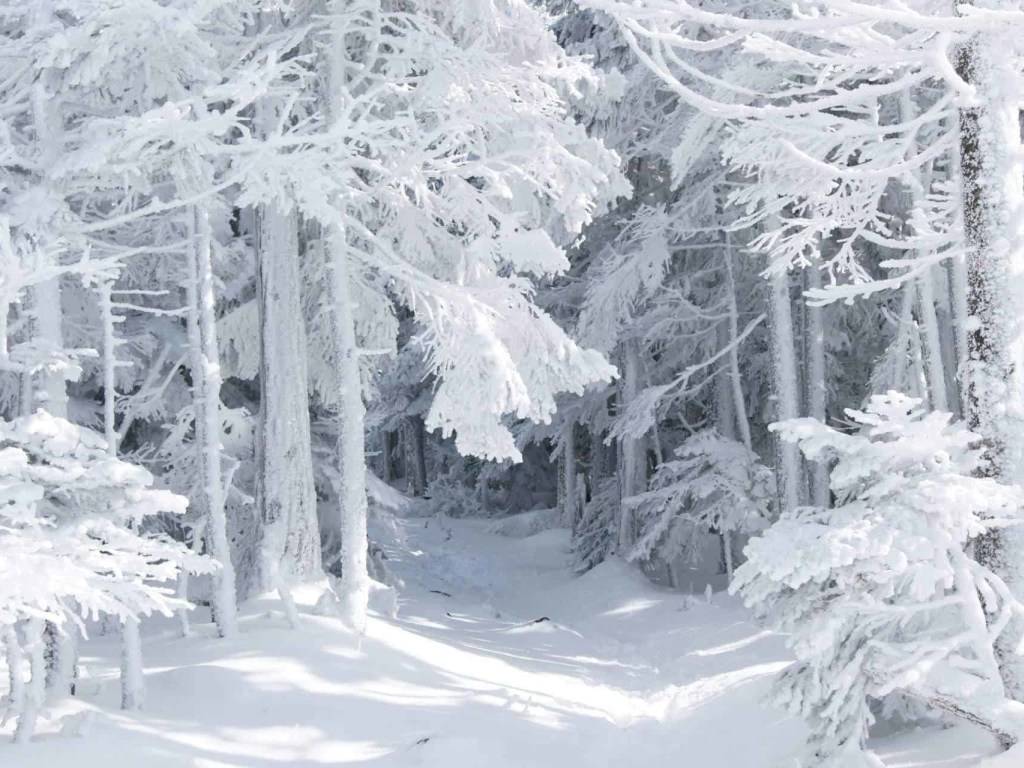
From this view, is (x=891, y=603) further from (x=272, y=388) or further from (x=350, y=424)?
(x=272, y=388)

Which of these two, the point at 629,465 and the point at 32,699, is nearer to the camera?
the point at 32,699

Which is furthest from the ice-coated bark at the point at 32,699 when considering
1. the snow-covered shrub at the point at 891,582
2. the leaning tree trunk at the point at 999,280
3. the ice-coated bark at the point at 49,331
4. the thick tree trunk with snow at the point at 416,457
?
the thick tree trunk with snow at the point at 416,457

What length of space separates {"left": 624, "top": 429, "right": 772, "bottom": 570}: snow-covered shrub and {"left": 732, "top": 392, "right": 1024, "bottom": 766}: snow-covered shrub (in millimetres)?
8997

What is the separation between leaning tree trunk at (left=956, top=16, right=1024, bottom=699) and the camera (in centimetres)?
548

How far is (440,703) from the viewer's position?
9.01 metres

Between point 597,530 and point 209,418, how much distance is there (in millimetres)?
12410

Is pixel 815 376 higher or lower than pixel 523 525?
higher

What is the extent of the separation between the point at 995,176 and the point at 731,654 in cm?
807

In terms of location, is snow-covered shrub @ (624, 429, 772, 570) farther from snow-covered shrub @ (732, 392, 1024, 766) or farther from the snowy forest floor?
snow-covered shrub @ (732, 392, 1024, 766)

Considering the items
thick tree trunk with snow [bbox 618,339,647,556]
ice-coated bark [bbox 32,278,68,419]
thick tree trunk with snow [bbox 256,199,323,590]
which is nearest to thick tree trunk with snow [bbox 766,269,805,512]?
thick tree trunk with snow [bbox 618,339,647,556]

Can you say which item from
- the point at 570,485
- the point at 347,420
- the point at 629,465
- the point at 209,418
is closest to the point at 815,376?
the point at 629,465

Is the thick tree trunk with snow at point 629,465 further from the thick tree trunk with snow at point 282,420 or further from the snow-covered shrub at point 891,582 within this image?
the snow-covered shrub at point 891,582

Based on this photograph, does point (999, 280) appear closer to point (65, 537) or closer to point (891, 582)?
point (891, 582)

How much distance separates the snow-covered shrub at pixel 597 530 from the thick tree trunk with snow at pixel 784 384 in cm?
694
